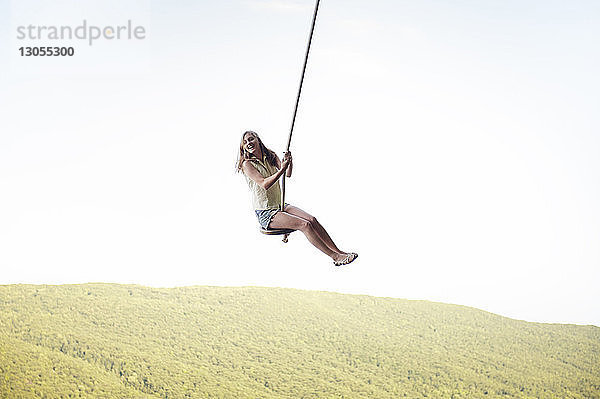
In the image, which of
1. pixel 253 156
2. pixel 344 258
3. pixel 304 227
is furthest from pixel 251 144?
pixel 344 258

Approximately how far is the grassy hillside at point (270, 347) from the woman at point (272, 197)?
4.94 meters

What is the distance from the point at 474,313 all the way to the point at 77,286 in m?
4.66

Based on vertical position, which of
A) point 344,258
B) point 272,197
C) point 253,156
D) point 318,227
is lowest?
point 344,258

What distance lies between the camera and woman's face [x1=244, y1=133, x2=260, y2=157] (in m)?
2.72

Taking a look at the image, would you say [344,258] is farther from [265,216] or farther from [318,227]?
[265,216]

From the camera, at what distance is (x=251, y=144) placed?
273cm

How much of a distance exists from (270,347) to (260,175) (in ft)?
17.8

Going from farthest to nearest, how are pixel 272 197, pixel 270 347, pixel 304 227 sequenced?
1. pixel 270 347
2. pixel 272 197
3. pixel 304 227

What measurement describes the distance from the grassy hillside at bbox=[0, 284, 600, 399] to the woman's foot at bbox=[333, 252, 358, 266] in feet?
16.2

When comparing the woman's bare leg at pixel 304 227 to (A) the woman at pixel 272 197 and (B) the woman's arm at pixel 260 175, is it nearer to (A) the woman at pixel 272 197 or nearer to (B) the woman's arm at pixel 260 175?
(A) the woman at pixel 272 197

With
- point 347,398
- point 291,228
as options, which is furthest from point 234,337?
point 291,228

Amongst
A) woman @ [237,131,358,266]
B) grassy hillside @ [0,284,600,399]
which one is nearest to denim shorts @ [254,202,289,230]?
woman @ [237,131,358,266]

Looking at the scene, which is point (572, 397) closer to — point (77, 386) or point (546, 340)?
point (546, 340)

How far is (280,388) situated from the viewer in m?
7.31
